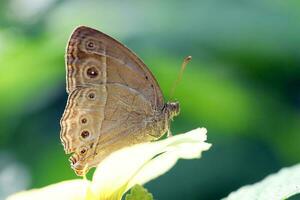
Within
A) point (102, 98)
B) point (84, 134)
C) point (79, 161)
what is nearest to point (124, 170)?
point (79, 161)

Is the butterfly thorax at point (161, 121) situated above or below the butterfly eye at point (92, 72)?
below

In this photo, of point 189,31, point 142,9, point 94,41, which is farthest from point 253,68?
point 94,41

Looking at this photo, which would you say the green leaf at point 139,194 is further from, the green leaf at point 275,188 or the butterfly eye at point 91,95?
the butterfly eye at point 91,95

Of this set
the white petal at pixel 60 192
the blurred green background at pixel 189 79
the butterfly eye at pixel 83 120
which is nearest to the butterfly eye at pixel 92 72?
the butterfly eye at pixel 83 120

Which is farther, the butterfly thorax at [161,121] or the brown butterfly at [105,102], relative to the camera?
the butterfly thorax at [161,121]

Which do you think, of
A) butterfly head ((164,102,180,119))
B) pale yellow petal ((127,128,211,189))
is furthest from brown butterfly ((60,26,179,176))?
pale yellow petal ((127,128,211,189))

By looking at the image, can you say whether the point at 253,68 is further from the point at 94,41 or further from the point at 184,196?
the point at 94,41

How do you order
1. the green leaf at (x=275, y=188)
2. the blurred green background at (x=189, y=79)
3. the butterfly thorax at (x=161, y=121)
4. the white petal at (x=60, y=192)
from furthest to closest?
the blurred green background at (x=189, y=79), the butterfly thorax at (x=161, y=121), the green leaf at (x=275, y=188), the white petal at (x=60, y=192)

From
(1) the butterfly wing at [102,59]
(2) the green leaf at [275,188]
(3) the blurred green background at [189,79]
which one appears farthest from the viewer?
(3) the blurred green background at [189,79]
